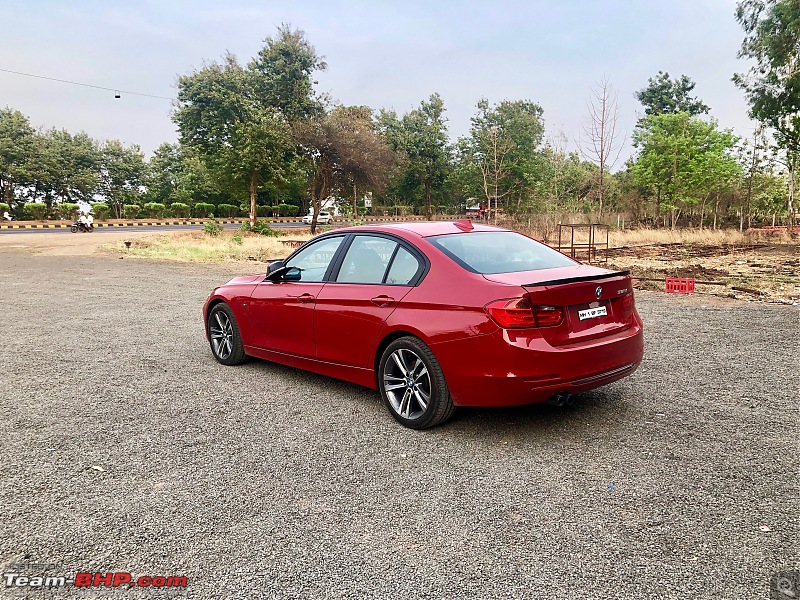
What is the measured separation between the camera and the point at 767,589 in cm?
245

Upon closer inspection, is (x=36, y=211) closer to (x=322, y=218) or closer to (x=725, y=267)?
(x=322, y=218)

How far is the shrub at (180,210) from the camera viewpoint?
53.6 meters

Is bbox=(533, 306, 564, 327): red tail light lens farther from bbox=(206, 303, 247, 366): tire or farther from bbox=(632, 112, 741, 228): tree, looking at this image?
bbox=(632, 112, 741, 228): tree

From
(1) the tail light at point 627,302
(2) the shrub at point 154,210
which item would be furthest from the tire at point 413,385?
(2) the shrub at point 154,210

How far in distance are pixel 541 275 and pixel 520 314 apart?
0.50 metres

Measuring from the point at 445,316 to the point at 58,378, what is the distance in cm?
408

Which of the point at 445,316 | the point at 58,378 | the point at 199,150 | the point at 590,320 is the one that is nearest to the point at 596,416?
the point at 590,320

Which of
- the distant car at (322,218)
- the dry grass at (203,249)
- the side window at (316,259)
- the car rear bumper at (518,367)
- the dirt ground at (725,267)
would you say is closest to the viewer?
the car rear bumper at (518,367)

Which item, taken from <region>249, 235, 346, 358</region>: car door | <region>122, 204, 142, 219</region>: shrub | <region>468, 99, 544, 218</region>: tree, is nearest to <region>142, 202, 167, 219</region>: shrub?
<region>122, 204, 142, 219</region>: shrub

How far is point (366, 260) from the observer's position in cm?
496

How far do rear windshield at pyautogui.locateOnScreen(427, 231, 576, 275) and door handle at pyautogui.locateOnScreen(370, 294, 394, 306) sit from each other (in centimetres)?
54

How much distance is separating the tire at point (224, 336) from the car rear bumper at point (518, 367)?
2777mm

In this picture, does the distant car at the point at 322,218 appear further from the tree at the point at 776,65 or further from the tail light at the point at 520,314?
the tail light at the point at 520,314

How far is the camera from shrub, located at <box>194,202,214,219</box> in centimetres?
5503
